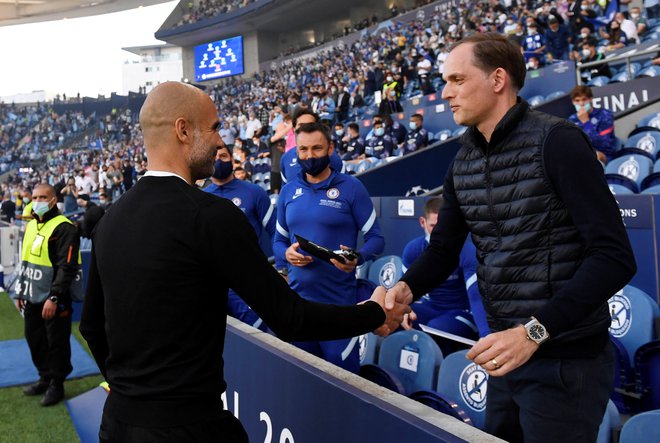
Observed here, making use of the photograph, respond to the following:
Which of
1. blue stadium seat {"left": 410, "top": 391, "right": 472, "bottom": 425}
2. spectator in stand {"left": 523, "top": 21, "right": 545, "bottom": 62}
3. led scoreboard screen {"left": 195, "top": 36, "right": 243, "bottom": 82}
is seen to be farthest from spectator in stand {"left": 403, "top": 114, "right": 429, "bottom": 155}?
led scoreboard screen {"left": 195, "top": 36, "right": 243, "bottom": 82}

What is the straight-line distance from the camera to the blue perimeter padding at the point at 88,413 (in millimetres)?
3941

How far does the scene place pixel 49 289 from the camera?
17.0 feet

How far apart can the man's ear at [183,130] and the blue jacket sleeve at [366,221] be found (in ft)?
6.60

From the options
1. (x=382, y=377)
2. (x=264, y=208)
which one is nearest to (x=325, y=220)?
(x=264, y=208)

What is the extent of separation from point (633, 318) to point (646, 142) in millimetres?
4099

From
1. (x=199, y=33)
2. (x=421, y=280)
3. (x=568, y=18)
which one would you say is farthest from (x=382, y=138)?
(x=199, y=33)

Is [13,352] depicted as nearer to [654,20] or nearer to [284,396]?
[284,396]

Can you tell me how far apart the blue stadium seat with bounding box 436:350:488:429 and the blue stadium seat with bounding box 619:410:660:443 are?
2.90 feet

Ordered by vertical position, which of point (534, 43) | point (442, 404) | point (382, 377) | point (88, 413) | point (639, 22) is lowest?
point (88, 413)

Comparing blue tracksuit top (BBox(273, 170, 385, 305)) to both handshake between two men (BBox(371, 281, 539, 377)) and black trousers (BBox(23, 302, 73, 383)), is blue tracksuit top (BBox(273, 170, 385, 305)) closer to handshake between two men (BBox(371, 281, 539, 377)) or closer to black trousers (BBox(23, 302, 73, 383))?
handshake between two men (BBox(371, 281, 539, 377))

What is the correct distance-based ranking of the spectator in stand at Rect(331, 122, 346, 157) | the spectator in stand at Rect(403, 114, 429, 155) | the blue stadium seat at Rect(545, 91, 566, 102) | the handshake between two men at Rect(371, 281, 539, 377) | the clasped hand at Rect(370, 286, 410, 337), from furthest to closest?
the spectator in stand at Rect(331, 122, 346, 157) → the spectator in stand at Rect(403, 114, 429, 155) → the blue stadium seat at Rect(545, 91, 566, 102) → the clasped hand at Rect(370, 286, 410, 337) → the handshake between two men at Rect(371, 281, 539, 377)

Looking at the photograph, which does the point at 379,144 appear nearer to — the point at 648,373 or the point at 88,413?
the point at 88,413

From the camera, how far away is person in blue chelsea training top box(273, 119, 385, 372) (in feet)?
11.4

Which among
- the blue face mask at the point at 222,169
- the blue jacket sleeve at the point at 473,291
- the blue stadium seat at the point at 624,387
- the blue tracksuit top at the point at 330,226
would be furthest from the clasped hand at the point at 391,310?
the blue face mask at the point at 222,169
